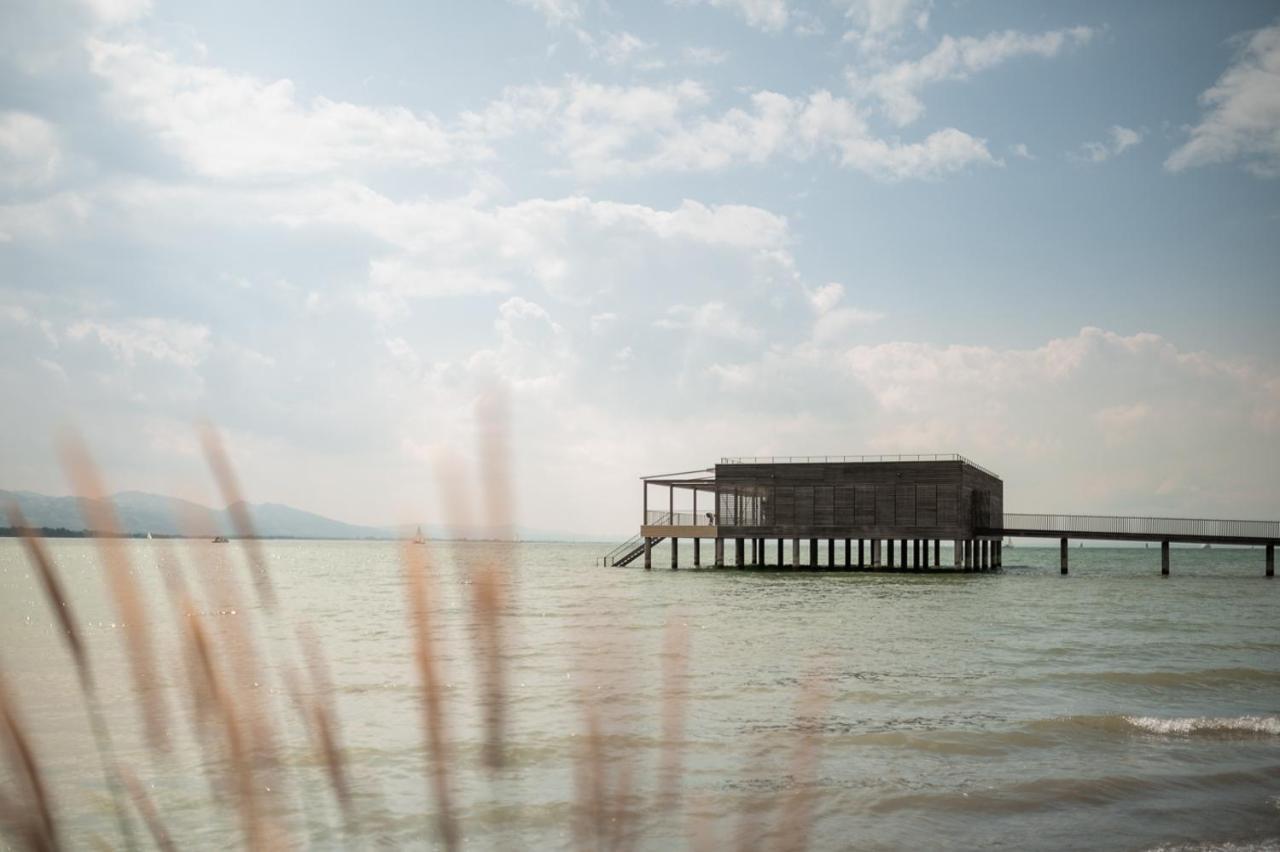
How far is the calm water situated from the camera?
10328 mm

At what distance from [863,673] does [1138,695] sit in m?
5.35

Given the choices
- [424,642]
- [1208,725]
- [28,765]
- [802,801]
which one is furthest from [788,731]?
[28,765]

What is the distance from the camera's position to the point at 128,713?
17.2 meters

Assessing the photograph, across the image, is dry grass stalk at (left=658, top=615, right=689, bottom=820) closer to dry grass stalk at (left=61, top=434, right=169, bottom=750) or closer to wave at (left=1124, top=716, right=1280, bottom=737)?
dry grass stalk at (left=61, top=434, right=169, bottom=750)

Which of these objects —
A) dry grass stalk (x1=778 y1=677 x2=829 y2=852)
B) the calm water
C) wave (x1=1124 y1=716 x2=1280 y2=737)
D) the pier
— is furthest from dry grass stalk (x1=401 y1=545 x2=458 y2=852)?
the pier

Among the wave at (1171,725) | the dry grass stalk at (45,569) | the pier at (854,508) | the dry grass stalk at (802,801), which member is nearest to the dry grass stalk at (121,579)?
the dry grass stalk at (45,569)

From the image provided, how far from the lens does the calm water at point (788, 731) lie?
10.3 meters

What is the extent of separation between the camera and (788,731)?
1509 centimetres

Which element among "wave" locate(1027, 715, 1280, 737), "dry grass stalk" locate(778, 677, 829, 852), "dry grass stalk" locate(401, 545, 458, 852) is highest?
"dry grass stalk" locate(401, 545, 458, 852)

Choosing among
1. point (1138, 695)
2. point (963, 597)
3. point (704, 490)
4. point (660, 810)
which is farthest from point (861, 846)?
point (704, 490)

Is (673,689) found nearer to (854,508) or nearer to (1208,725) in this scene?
(1208,725)

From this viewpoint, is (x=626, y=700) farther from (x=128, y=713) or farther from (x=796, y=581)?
(x=796, y=581)

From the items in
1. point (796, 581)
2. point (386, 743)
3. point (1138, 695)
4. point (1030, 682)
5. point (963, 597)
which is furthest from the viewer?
point (796, 581)

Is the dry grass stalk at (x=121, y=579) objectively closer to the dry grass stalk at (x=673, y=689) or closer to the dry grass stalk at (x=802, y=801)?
the dry grass stalk at (x=673, y=689)
